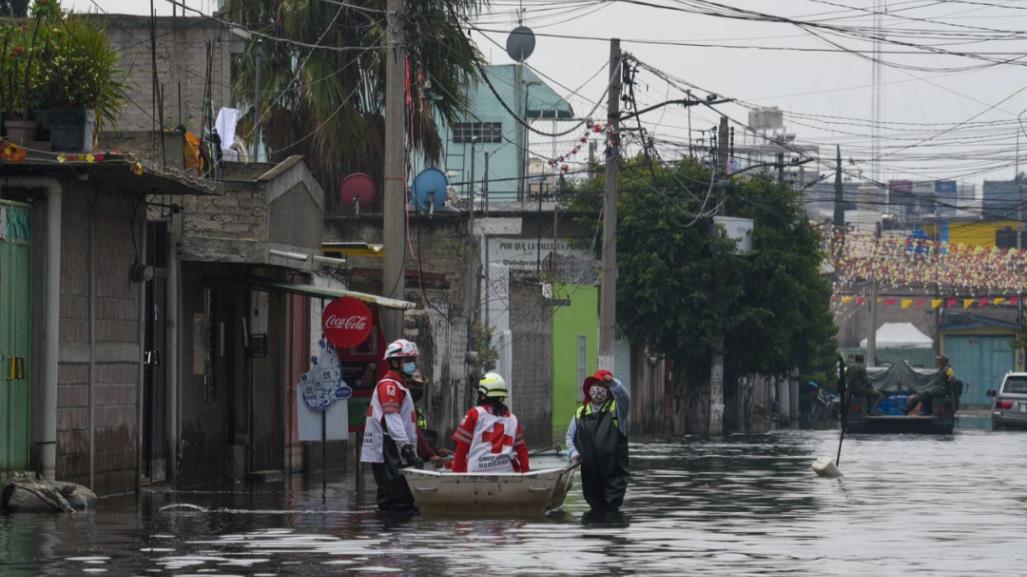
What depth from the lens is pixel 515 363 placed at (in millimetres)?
44781

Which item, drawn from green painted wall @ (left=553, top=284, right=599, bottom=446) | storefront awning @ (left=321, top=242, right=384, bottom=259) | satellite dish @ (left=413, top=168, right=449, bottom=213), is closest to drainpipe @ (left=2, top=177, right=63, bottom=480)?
storefront awning @ (left=321, top=242, right=384, bottom=259)

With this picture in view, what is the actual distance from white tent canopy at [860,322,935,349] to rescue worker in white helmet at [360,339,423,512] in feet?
269

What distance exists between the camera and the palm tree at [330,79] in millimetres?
45031

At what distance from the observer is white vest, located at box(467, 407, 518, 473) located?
64.9 ft

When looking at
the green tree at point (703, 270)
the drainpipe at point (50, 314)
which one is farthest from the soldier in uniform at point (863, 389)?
the drainpipe at point (50, 314)

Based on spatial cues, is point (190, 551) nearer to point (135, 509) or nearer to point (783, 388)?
point (135, 509)

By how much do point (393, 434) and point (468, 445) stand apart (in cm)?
74

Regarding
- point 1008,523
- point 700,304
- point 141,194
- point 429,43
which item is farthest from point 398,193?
point 700,304

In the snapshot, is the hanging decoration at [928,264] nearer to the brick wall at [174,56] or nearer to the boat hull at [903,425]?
the boat hull at [903,425]

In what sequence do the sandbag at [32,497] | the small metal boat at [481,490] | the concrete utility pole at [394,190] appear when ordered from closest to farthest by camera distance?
the small metal boat at [481,490], the sandbag at [32,497], the concrete utility pole at [394,190]

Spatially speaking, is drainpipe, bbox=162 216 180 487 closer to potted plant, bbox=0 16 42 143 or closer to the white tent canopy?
potted plant, bbox=0 16 42 143

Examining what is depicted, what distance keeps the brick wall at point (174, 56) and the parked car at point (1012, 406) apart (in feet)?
94.3

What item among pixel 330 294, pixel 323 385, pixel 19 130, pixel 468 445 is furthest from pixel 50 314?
pixel 323 385

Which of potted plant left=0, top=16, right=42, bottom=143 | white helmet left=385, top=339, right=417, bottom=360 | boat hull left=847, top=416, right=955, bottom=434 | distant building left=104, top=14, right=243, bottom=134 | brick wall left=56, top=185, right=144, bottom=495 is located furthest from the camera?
boat hull left=847, top=416, right=955, bottom=434
